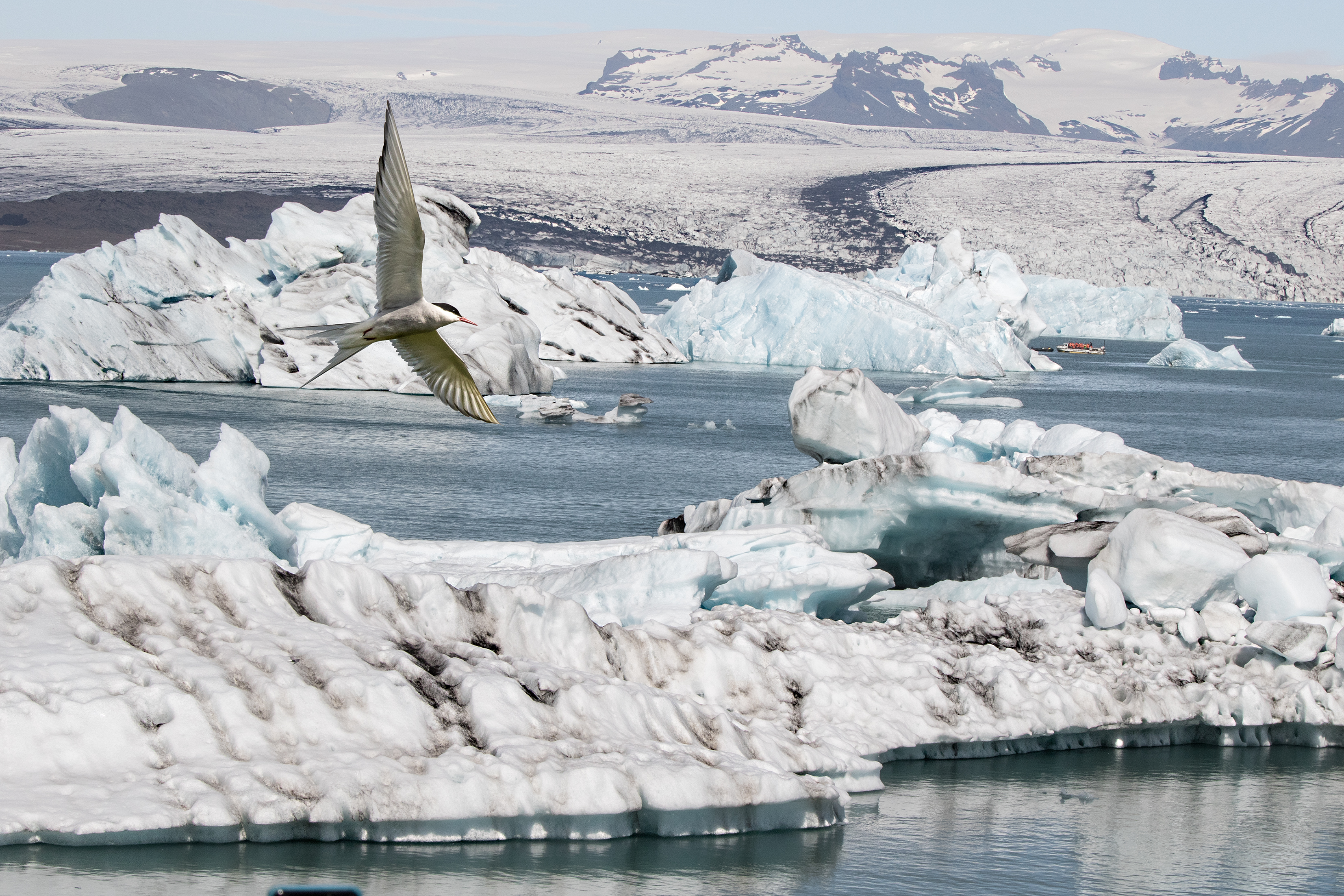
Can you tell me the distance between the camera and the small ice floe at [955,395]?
1038 inches

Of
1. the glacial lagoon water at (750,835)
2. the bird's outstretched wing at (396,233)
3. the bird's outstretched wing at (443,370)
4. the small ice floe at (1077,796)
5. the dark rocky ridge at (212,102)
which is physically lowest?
the small ice floe at (1077,796)

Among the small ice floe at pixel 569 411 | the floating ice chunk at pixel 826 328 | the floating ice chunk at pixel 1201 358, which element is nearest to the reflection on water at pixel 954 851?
the small ice floe at pixel 569 411

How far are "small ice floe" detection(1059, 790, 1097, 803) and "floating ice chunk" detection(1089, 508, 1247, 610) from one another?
1.97 meters

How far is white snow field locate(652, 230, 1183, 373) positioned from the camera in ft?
117

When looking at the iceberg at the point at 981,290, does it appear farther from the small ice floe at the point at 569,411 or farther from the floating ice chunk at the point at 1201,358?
the small ice floe at the point at 569,411

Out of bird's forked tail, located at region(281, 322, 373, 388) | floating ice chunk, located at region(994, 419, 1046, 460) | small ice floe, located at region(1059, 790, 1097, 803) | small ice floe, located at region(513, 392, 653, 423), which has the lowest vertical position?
small ice floe, located at region(1059, 790, 1097, 803)

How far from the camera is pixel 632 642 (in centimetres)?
791

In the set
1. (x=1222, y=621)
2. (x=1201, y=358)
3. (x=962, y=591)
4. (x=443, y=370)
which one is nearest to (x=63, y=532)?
(x=443, y=370)

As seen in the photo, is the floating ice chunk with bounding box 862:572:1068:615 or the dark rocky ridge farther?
the dark rocky ridge

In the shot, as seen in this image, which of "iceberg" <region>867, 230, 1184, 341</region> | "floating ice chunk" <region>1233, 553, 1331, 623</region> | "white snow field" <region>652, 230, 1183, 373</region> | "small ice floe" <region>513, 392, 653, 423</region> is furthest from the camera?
"iceberg" <region>867, 230, 1184, 341</region>

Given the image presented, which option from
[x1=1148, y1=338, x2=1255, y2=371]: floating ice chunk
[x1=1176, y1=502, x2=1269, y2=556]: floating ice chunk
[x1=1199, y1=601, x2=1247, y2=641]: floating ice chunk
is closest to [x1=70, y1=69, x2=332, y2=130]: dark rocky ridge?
[x1=1148, y1=338, x2=1255, y2=371]: floating ice chunk

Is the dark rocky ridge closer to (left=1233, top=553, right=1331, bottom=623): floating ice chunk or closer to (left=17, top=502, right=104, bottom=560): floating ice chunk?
(left=17, top=502, right=104, bottom=560): floating ice chunk

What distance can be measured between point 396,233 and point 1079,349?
1794 inches

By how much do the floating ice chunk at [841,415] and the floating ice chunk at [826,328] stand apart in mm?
21694
